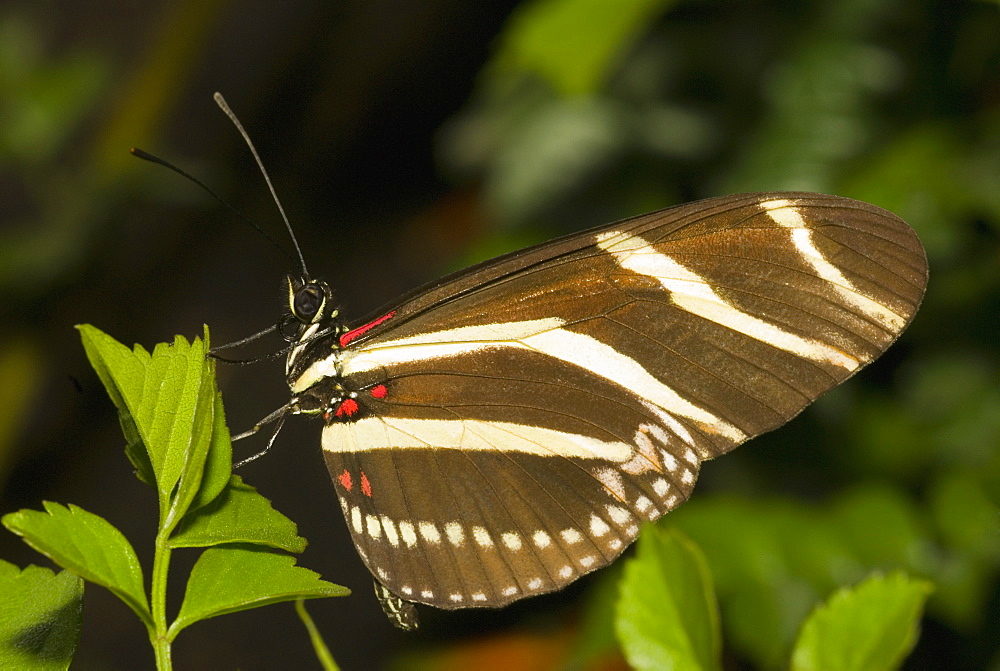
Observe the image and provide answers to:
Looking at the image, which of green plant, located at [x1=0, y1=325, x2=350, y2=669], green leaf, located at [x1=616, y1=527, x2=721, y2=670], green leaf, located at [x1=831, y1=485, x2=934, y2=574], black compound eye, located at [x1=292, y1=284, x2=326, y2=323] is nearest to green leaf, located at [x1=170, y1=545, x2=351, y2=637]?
green plant, located at [x1=0, y1=325, x2=350, y2=669]

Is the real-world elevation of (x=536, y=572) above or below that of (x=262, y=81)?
below

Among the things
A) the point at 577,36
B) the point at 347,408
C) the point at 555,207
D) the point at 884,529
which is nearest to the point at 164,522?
the point at 347,408

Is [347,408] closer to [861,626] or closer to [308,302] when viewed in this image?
[308,302]

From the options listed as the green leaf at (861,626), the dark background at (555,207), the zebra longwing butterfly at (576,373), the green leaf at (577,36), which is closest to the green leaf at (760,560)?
the dark background at (555,207)

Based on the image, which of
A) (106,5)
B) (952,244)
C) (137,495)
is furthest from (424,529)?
(106,5)

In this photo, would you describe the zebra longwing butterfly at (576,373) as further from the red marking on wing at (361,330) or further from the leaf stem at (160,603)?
the leaf stem at (160,603)

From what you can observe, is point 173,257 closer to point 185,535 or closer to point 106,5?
point 106,5

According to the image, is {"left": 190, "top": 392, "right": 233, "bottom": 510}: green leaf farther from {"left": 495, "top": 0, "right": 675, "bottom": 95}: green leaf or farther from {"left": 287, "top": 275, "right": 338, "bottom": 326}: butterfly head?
{"left": 495, "top": 0, "right": 675, "bottom": 95}: green leaf
